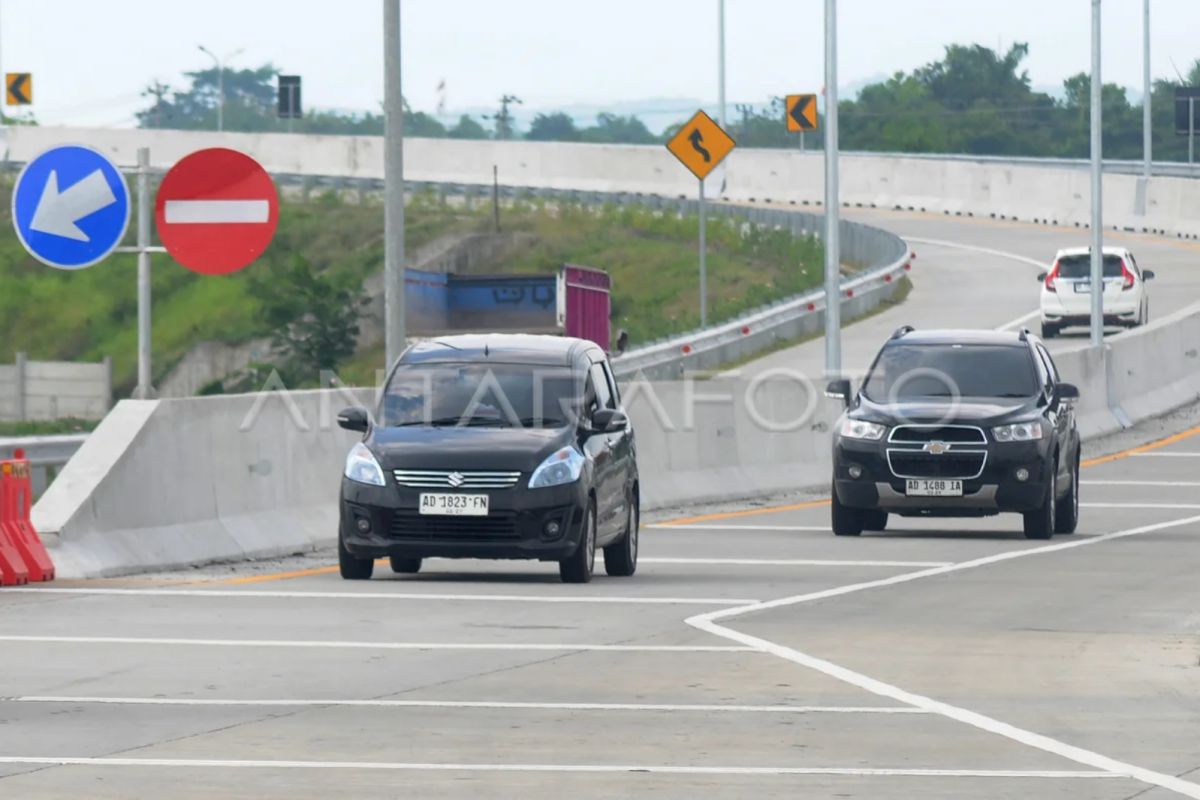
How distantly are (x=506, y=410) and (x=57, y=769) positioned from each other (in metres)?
9.19

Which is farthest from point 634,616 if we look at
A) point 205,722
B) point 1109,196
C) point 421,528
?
A: point 1109,196

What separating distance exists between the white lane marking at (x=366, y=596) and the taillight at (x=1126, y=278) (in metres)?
35.8

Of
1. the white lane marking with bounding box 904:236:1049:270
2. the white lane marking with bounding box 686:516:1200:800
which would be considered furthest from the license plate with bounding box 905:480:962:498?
the white lane marking with bounding box 904:236:1049:270

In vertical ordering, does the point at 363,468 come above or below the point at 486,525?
above

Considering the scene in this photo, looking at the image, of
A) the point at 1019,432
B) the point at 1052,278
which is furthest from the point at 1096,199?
the point at 1019,432

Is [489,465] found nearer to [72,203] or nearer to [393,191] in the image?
[72,203]

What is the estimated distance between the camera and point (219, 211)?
56.0 feet

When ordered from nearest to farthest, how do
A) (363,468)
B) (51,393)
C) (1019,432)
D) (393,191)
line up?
(363,468)
(393,191)
(1019,432)
(51,393)

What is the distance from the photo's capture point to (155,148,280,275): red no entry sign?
1673 cm

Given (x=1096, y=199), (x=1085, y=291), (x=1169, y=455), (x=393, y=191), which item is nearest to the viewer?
(x=393, y=191)

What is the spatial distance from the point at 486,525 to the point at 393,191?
5416 mm

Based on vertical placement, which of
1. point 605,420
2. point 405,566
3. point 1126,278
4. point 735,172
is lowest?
point 405,566

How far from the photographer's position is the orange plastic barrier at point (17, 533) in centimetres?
1769

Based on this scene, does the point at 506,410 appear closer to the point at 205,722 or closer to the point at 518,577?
the point at 518,577
